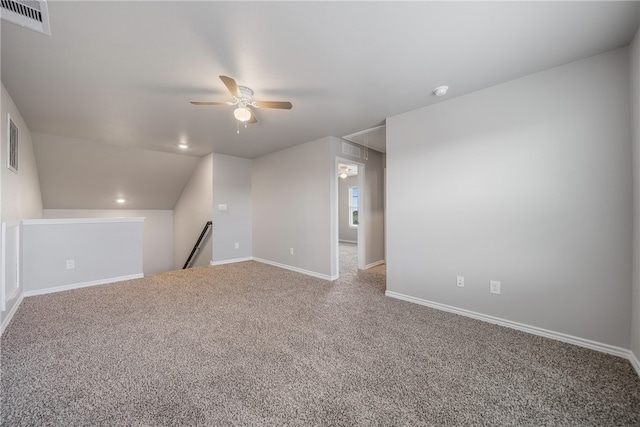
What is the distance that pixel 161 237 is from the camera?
721cm

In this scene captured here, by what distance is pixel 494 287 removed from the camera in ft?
8.41

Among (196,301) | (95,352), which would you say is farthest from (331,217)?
(95,352)

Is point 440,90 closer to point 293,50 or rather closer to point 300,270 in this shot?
point 293,50

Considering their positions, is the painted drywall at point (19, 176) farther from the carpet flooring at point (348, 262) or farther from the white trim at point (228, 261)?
the carpet flooring at point (348, 262)

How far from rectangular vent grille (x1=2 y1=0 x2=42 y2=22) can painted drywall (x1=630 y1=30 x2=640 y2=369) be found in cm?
403

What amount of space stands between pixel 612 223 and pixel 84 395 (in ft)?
13.0

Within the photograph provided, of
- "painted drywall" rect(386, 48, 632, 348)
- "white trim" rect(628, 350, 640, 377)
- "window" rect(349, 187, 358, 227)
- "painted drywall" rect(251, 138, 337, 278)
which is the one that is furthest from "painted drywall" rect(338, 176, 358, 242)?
"white trim" rect(628, 350, 640, 377)

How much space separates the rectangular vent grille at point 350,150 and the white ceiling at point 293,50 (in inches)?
49.1

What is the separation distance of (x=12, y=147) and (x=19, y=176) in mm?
548

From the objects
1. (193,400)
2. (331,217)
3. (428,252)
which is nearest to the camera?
(193,400)

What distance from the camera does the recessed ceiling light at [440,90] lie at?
2.54 metres

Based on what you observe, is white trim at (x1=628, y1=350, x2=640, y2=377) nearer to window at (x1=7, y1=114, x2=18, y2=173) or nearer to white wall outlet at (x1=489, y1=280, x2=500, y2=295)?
white wall outlet at (x1=489, y1=280, x2=500, y2=295)

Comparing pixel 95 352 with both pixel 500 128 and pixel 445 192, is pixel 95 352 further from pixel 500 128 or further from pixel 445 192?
pixel 500 128

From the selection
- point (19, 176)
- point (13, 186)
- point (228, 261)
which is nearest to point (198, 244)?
point (228, 261)
